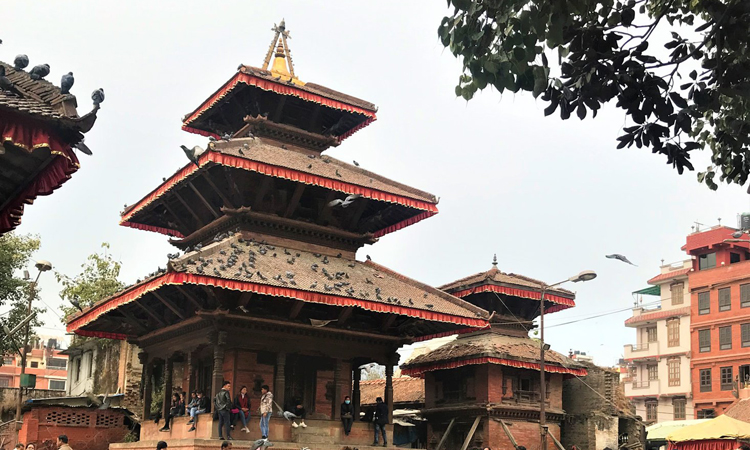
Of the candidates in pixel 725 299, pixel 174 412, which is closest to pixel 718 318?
pixel 725 299

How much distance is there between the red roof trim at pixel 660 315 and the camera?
205 ft

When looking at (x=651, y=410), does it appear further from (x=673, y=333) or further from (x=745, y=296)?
(x=745, y=296)

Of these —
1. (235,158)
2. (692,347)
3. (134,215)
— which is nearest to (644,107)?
(235,158)

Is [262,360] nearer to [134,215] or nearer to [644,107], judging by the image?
[134,215]

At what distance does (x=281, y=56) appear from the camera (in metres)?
27.8

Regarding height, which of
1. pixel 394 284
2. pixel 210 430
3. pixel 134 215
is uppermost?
pixel 134 215

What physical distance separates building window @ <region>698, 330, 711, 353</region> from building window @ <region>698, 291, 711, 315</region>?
1405 millimetres

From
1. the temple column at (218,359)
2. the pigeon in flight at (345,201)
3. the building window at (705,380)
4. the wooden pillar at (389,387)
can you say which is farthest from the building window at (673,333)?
the temple column at (218,359)

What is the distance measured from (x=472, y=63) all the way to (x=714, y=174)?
5.07 meters

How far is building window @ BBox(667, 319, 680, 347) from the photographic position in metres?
63.1

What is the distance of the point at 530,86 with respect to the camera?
8617 mm

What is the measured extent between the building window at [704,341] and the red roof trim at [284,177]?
38935 millimetres

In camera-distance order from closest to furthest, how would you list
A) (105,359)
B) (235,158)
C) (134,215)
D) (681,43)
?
(681,43) < (235,158) < (134,215) < (105,359)

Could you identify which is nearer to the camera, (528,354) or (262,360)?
(262,360)
